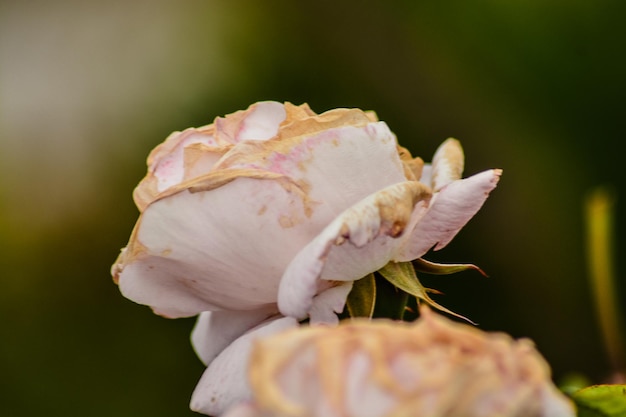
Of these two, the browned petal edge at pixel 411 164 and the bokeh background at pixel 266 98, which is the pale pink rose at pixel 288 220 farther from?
the bokeh background at pixel 266 98

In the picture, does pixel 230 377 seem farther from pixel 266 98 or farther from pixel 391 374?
pixel 266 98

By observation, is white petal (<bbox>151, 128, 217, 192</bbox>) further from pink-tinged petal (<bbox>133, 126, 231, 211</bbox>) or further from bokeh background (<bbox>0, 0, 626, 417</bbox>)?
bokeh background (<bbox>0, 0, 626, 417</bbox>)

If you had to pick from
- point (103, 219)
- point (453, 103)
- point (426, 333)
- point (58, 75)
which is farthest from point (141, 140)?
→ point (426, 333)

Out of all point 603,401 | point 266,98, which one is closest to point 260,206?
point 603,401

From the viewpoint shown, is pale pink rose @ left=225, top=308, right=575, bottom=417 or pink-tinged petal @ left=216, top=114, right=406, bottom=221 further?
pink-tinged petal @ left=216, top=114, right=406, bottom=221

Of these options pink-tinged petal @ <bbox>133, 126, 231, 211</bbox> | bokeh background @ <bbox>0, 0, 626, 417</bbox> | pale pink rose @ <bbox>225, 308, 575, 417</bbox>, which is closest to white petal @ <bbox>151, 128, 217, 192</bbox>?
pink-tinged petal @ <bbox>133, 126, 231, 211</bbox>

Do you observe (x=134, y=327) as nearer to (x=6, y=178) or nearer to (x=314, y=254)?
(x=6, y=178)
